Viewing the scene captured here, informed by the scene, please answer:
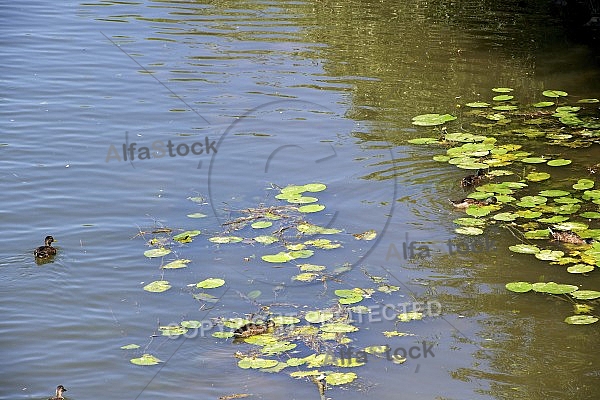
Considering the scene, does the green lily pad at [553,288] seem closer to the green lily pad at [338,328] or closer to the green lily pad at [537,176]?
the green lily pad at [338,328]

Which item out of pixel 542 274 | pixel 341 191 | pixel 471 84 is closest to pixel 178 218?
pixel 341 191

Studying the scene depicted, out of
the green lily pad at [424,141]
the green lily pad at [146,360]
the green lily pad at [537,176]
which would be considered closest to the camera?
the green lily pad at [146,360]

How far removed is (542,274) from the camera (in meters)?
6.98

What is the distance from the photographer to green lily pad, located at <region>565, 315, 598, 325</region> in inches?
248

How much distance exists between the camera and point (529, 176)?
869 cm

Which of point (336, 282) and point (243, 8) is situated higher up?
point (243, 8)

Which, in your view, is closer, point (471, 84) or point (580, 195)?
point (580, 195)

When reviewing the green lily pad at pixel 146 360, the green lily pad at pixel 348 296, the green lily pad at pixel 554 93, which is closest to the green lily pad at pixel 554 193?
the green lily pad at pixel 348 296

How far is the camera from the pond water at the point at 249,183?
19.5 ft

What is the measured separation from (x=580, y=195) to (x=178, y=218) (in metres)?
3.87

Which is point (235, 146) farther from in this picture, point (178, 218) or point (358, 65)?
point (358, 65)

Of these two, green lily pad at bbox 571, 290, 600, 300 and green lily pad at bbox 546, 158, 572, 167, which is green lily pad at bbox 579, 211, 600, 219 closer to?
green lily pad at bbox 546, 158, 572, 167

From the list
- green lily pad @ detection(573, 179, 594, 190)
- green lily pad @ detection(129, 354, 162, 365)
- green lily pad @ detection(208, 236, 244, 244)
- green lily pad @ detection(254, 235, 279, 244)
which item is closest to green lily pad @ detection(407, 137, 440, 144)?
green lily pad @ detection(573, 179, 594, 190)

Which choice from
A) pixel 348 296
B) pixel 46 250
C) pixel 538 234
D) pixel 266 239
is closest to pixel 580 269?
pixel 538 234
